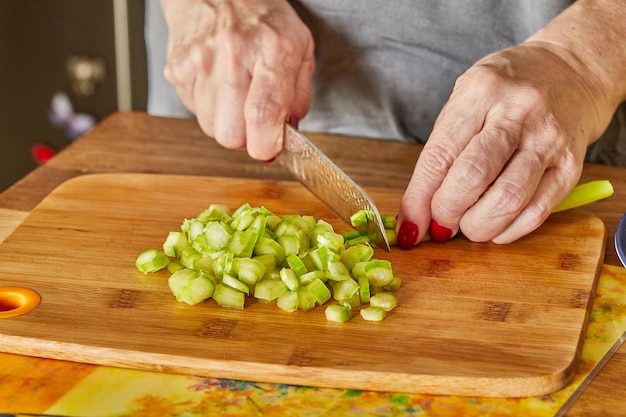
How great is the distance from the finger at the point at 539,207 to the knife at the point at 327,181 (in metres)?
0.20

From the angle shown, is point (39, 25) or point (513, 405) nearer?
point (513, 405)

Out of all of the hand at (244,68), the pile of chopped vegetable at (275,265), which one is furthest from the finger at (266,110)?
the pile of chopped vegetable at (275,265)

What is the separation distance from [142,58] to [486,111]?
6.82 feet

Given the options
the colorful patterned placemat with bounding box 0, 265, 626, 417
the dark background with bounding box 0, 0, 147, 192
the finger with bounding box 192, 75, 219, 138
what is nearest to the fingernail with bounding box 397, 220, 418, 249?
the colorful patterned placemat with bounding box 0, 265, 626, 417

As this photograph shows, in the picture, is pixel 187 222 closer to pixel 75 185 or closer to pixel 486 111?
pixel 75 185

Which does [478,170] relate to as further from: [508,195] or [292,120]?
[292,120]

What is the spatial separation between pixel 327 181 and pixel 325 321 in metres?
0.37

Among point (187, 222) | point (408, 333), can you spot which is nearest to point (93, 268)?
point (187, 222)

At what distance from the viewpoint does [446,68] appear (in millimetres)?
1794

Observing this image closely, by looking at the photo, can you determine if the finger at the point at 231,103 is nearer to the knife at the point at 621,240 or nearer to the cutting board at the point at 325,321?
the cutting board at the point at 325,321

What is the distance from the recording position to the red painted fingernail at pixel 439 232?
1.37 meters

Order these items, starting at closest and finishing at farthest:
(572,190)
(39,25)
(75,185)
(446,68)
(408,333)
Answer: (408,333)
(572,190)
(75,185)
(446,68)
(39,25)

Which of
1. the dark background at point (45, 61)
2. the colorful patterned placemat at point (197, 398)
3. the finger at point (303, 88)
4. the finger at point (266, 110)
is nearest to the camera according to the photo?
the colorful patterned placemat at point (197, 398)

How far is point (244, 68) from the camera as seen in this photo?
1.61m
